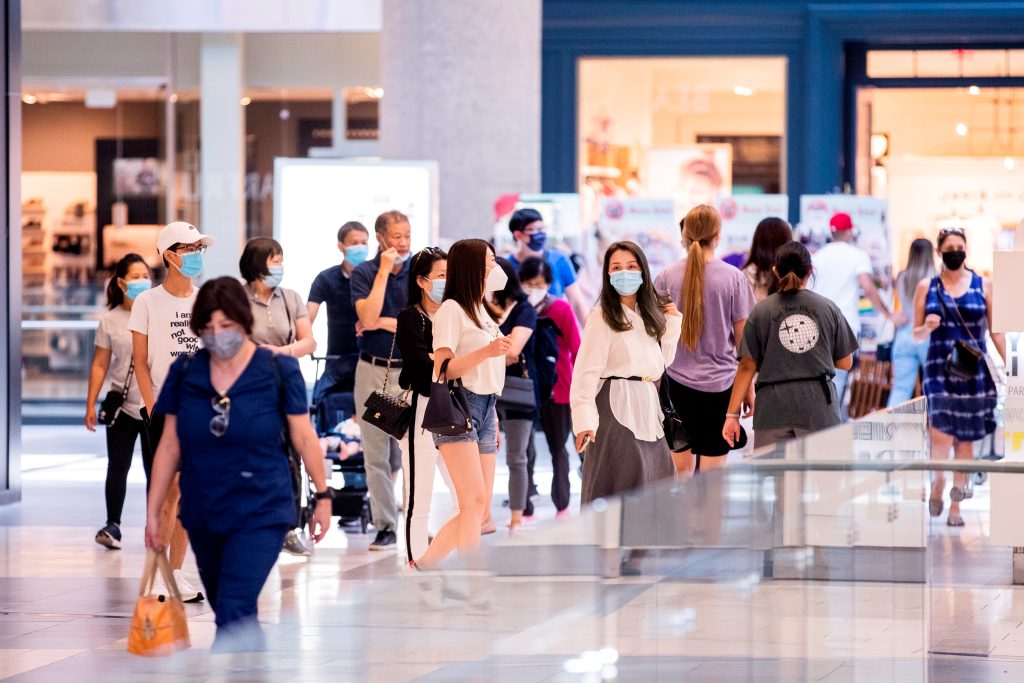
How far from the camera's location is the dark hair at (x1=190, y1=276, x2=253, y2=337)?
17.6ft

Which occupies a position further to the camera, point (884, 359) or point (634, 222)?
point (634, 222)

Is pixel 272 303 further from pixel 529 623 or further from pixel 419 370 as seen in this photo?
pixel 529 623

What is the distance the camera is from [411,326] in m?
7.86

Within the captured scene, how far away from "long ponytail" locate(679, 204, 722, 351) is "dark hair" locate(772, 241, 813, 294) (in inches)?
20.6

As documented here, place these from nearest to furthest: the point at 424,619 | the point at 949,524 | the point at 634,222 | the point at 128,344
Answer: the point at 424,619 < the point at 128,344 < the point at 949,524 < the point at 634,222

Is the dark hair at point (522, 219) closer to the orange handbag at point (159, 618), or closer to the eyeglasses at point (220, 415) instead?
the eyeglasses at point (220, 415)

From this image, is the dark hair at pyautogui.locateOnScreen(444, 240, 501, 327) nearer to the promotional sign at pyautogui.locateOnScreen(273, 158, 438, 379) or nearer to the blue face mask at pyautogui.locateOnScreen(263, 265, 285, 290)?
the blue face mask at pyautogui.locateOnScreen(263, 265, 285, 290)

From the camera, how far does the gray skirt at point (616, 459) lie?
24.7 feet

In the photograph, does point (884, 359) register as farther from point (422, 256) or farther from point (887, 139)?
point (422, 256)

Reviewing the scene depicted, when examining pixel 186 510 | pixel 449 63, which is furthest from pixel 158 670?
pixel 449 63

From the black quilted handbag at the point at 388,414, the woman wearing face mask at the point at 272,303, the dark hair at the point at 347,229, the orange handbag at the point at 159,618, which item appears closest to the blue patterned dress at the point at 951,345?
the dark hair at the point at 347,229

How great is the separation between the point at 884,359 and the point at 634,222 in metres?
2.51

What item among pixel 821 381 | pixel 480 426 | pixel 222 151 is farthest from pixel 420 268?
pixel 222 151

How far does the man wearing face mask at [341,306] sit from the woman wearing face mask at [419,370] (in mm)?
1789
